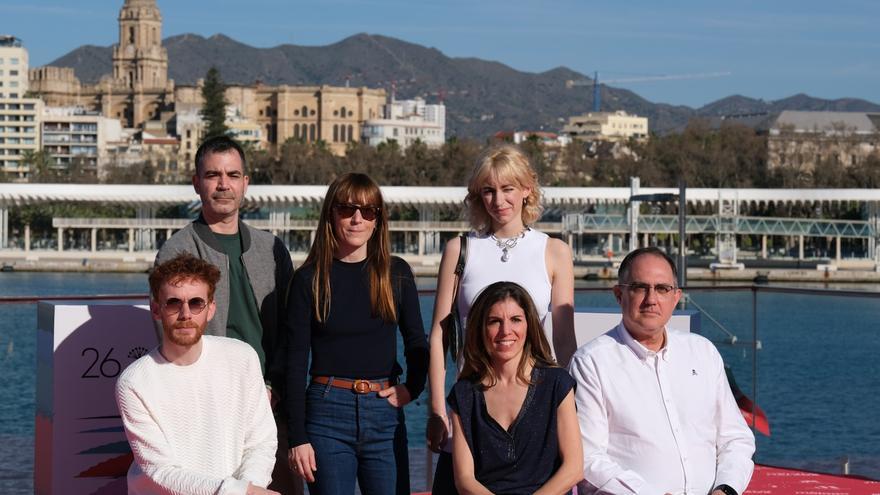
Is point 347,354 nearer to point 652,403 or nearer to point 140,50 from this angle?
point 652,403

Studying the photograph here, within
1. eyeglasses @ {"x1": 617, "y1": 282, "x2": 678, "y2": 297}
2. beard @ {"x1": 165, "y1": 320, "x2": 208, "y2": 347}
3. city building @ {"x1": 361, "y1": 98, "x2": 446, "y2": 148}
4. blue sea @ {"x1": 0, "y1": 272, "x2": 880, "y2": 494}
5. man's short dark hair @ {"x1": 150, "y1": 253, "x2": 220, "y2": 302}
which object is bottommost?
blue sea @ {"x1": 0, "y1": 272, "x2": 880, "y2": 494}

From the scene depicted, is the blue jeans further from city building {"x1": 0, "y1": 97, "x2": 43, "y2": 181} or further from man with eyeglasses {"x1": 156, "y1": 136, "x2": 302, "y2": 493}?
city building {"x1": 0, "y1": 97, "x2": 43, "y2": 181}

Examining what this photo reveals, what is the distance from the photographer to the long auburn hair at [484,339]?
3281mm

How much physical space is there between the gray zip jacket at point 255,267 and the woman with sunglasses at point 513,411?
0.62 meters

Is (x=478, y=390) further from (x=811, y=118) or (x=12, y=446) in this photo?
(x=811, y=118)

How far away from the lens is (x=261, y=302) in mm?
3770

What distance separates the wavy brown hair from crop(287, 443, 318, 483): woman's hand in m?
0.74

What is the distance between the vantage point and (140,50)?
141m

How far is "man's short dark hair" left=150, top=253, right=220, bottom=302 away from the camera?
3285mm

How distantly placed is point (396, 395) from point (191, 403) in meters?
0.54

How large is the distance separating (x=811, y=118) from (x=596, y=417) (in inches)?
4499

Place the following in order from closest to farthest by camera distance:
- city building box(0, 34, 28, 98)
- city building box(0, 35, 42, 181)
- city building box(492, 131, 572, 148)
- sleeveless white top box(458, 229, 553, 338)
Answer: sleeveless white top box(458, 229, 553, 338) → city building box(492, 131, 572, 148) → city building box(0, 35, 42, 181) → city building box(0, 34, 28, 98)

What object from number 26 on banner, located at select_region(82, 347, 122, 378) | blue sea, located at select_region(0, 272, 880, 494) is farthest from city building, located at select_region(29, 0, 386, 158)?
number 26 on banner, located at select_region(82, 347, 122, 378)

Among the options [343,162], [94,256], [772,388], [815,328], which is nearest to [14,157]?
[343,162]
